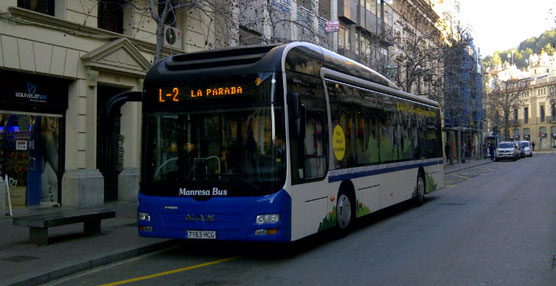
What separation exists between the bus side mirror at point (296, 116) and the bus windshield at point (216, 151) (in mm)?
165

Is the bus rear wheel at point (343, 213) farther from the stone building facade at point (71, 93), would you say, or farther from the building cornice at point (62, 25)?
the building cornice at point (62, 25)

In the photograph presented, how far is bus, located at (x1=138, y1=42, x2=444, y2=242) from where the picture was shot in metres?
7.62

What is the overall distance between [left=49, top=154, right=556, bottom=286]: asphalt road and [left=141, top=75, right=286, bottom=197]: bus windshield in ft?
3.87

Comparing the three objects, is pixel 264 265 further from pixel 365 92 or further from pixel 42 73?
pixel 42 73

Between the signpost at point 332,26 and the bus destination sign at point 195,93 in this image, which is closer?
the bus destination sign at point 195,93

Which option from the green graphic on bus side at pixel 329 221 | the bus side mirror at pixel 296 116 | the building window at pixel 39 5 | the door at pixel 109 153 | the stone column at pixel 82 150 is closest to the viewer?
the bus side mirror at pixel 296 116

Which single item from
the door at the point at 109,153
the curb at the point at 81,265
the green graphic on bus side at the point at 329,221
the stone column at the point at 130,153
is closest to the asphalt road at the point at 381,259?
the curb at the point at 81,265

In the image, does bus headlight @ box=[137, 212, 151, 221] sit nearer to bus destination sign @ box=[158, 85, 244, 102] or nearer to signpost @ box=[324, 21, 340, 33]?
bus destination sign @ box=[158, 85, 244, 102]

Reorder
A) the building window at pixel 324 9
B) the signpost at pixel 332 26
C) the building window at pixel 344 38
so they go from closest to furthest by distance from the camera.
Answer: the signpost at pixel 332 26, the building window at pixel 324 9, the building window at pixel 344 38

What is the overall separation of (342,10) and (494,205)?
2092 centimetres

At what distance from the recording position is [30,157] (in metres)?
14.2

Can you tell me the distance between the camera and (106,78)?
51.9 feet

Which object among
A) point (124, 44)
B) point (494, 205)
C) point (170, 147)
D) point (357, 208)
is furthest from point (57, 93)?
point (494, 205)

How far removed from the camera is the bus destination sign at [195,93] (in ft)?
25.8
